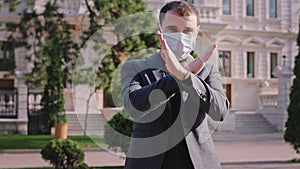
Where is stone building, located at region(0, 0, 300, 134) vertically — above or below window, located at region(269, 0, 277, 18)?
below

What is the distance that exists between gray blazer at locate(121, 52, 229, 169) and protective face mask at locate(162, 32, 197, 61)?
0.11m

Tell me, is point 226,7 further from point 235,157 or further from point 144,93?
point 144,93

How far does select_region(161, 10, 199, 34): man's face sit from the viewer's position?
1.98 m

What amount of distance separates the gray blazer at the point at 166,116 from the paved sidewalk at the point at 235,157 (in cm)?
913

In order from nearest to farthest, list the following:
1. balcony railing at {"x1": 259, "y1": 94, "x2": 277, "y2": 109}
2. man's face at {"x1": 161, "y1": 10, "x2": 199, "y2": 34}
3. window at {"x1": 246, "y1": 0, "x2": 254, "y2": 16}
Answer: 1. man's face at {"x1": 161, "y1": 10, "x2": 199, "y2": 34}
2. balcony railing at {"x1": 259, "y1": 94, "x2": 277, "y2": 109}
3. window at {"x1": 246, "y1": 0, "x2": 254, "y2": 16}

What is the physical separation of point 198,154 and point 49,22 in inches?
527

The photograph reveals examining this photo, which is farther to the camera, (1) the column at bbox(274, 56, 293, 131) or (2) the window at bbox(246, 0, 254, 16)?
(2) the window at bbox(246, 0, 254, 16)

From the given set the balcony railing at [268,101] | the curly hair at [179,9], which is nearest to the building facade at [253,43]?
the balcony railing at [268,101]

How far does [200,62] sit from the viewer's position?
6.15 ft

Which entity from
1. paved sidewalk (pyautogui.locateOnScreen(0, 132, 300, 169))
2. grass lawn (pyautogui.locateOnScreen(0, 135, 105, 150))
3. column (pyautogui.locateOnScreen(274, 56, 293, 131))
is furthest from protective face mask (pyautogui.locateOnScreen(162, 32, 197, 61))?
column (pyautogui.locateOnScreen(274, 56, 293, 131))

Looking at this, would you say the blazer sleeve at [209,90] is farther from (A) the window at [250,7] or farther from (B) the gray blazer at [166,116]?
(A) the window at [250,7]

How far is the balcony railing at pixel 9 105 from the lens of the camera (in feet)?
69.0

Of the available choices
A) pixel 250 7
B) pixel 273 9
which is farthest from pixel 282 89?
pixel 273 9

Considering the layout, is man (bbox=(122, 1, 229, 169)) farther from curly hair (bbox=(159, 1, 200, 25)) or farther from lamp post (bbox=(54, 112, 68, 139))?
lamp post (bbox=(54, 112, 68, 139))
